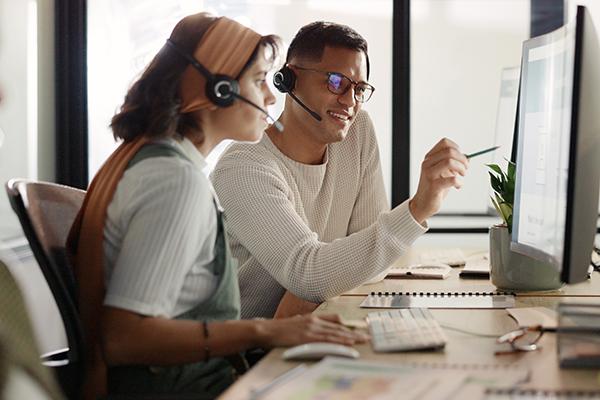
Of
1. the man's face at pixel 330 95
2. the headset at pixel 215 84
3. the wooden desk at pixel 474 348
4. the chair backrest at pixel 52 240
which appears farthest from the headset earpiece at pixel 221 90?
the man's face at pixel 330 95

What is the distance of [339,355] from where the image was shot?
1.36 meters

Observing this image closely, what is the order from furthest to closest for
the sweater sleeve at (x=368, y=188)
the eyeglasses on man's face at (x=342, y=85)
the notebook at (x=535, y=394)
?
the sweater sleeve at (x=368, y=188)
the eyeglasses on man's face at (x=342, y=85)
the notebook at (x=535, y=394)

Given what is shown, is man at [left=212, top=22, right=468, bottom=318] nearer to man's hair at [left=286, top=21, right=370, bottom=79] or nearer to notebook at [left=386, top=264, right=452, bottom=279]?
man's hair at [left=286, top=21, right=370, bottom=79]

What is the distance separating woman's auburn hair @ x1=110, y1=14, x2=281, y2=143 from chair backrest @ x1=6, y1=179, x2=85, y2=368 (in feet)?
0.59

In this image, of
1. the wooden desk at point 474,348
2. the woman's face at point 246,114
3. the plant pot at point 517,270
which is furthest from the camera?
the plant pot at point 517,270

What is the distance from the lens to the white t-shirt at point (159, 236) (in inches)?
55.7

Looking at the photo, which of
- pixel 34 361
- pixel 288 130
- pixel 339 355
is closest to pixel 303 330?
pixel 339 355

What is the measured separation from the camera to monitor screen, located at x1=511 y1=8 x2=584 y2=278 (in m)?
1.45

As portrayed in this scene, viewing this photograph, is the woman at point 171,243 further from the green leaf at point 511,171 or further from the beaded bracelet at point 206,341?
the green leaf at point 511,171

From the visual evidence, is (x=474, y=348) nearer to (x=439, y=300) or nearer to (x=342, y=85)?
(x=439, y=300)

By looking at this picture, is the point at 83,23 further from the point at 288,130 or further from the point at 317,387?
the point at 317,387

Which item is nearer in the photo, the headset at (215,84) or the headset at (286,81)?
the headset at (215,84)

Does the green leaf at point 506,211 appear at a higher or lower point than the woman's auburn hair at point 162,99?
lower

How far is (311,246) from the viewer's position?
1.93 metres
